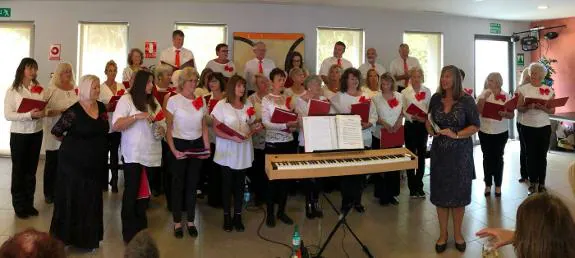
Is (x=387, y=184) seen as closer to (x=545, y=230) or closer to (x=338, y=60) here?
(x=338, y=60)

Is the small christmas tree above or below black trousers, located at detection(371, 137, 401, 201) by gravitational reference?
above

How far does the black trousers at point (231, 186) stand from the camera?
12.5 ft

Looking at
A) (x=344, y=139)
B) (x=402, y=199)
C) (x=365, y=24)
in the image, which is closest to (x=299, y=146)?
(x=344, y=139)

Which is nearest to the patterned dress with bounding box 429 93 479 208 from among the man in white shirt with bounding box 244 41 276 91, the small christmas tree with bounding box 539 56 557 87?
the man in white shirt with bounding box 244 41 276 91

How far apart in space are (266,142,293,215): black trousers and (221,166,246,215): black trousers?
306mm

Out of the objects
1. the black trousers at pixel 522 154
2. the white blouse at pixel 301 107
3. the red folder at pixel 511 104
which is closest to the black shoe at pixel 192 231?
the white blouse at pixel 301 107

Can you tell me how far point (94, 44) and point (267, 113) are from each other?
4.63 metres

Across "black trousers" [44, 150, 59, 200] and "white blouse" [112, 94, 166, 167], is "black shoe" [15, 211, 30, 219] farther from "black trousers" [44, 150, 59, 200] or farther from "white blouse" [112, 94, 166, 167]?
"white blouse" [112, 94, 166, 167]

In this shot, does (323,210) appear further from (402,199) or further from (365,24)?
(365,24)

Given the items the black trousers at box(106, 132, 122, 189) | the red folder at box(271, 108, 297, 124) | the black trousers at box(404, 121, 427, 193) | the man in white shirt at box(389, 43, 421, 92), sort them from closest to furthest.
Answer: the red folder at box(271, 108, 297, 124) < the black trousers at box(404, 121, 427, 193) < the black trousers at box(106, 132, 122, 189) < the man in white shirt at box(389, 43, 421, 92)

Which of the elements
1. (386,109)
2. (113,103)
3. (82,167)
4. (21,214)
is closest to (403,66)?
(386,109)

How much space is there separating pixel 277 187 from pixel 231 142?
2.28ft

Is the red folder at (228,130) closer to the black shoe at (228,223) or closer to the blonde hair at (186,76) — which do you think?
the blonde hair at (186,76)

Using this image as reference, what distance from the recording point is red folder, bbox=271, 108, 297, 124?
3.79m
